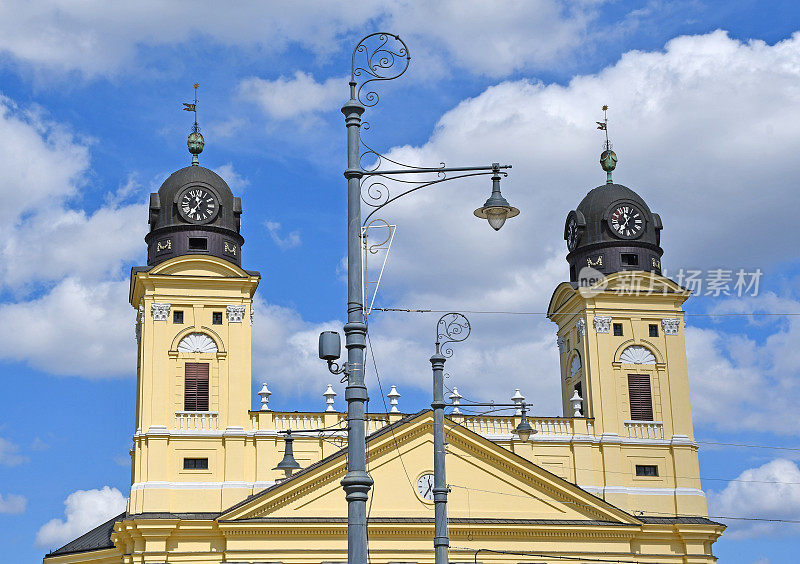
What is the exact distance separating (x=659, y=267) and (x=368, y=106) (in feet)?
123

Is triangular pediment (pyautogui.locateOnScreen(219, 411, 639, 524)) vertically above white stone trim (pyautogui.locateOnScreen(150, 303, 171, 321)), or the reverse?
white stone trim (pyautogui.locateOnScreen(150, 303, 171, 321))

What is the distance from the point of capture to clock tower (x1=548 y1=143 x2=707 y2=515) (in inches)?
2029

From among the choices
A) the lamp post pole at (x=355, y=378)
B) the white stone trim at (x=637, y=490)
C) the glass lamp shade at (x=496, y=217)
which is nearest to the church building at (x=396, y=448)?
the white stone trim at (x=637, y=490)

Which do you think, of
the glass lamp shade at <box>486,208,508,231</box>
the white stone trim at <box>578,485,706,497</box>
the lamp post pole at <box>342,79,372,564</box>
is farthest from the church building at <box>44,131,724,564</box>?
the lamp post pole at <box>342,79,372,564</box>

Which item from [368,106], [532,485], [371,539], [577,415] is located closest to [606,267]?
[577,415]

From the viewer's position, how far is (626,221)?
5391 cm

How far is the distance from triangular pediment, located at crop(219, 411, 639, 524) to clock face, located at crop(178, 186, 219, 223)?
1153 centimetres

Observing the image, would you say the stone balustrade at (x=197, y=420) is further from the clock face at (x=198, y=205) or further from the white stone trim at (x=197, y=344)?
the clock face at (x=198, y=205)

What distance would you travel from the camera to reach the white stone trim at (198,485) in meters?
48.1

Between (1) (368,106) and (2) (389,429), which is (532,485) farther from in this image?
(1) (368,106)

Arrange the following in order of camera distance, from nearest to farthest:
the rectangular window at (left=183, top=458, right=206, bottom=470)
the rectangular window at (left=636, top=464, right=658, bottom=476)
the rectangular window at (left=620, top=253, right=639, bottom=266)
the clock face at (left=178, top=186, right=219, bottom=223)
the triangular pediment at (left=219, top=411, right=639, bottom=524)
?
1. the triangular pediment at (left=219, top=411, right=639, bottom=524)
2. the rectangular window at (left=183, top=458, right=206, bottom=470)
3. the clock face at (left=178, top=186, right=219, bottom=223)
4. the rectangular window at (left=636, top=464, right=658, bottom=476)
5. the rectangular window at (left=620, top=253, right=639, bottom=266)

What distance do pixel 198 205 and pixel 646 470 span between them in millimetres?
21641

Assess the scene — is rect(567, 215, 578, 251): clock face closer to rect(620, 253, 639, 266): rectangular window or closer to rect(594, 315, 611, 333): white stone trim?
rect(620, 253, 639, 266): rectangular window

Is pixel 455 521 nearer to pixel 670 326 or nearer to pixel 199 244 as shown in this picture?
pixel 670 326
